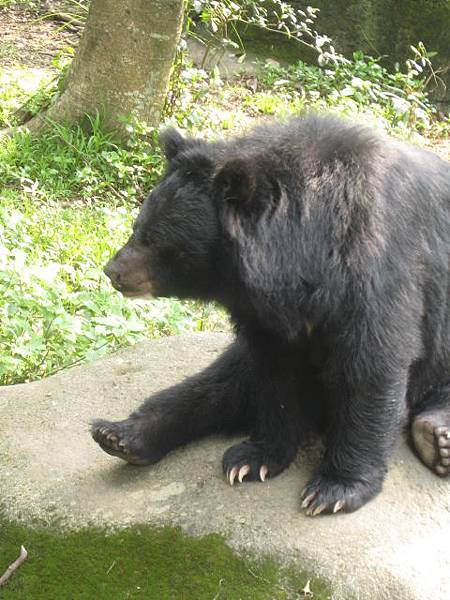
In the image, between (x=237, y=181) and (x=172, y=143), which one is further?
(x=172, y=143)

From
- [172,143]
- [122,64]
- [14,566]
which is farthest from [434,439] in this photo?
[122,64]

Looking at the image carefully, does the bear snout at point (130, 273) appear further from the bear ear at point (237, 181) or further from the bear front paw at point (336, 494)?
the bear front paw at point (336, 494)

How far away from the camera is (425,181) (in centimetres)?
324

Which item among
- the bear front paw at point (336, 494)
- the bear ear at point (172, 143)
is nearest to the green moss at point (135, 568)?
the bear front paw at point (336, 494)

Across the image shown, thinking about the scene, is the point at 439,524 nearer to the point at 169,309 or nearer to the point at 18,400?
the point at 18,400

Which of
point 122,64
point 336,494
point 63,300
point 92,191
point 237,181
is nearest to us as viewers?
point 237,181

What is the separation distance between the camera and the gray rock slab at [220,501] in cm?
291

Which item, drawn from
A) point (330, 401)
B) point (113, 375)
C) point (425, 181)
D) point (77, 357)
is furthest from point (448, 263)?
point (77, 357)

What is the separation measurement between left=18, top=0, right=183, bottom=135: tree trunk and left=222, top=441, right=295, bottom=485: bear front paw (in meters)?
4.74

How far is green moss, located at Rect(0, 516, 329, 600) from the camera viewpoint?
2895 millimetres

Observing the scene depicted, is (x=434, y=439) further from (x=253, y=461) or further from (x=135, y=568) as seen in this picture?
(x=135, y=568)

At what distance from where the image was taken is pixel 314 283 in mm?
3014

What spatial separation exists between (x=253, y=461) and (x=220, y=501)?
0.22 meters

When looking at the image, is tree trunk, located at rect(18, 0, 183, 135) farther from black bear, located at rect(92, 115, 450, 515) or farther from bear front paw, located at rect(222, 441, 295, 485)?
bear front paw, located at rect(222, 441, 295, 485)
